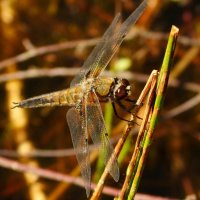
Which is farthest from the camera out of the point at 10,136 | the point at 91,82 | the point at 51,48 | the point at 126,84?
the point at 10,136

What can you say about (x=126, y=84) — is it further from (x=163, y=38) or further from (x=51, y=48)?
(x=163, y=38)

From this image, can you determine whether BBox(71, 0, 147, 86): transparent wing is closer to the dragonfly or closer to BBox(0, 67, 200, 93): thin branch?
the dragonfly

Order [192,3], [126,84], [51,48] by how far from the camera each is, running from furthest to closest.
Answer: [192,3] < [51,48] < [126,84]

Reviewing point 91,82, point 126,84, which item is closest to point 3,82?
point 91,82

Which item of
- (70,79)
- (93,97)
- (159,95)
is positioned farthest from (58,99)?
(70,79)

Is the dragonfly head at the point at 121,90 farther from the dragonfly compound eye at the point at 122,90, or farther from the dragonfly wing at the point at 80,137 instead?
the dragonfly wing at the point at 80,137

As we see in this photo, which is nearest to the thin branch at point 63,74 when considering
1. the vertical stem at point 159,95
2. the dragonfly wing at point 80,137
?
the dragonfly wing at point 80,137
